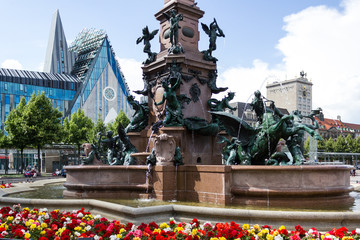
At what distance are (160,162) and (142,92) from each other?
21.1 feet

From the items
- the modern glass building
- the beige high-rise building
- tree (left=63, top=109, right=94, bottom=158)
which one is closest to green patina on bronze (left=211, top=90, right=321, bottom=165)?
tree (left=63, top=109, right=94, bottom=158)

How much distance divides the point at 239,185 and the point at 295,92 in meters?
113

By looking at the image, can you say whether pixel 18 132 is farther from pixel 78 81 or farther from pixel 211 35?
pixel 78 81

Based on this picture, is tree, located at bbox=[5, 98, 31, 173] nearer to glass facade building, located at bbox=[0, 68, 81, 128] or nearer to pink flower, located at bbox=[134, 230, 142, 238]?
pink flower, located at bbox=[134, 230, 142, 238]

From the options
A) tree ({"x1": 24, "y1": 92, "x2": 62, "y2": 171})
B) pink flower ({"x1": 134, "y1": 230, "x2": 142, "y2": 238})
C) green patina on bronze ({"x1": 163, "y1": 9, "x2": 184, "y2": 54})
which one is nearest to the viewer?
pink flower ({"x1": 134, "y1": 230, "x2": 142, "y2": 238})

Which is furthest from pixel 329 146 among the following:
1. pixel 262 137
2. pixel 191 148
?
pixel 262 137

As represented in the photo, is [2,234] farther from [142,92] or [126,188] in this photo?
[142,92]

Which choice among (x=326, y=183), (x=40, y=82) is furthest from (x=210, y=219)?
(x=40, y=82)

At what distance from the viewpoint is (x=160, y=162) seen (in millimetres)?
11570

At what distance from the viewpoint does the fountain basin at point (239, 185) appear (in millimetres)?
9578

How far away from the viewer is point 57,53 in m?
113

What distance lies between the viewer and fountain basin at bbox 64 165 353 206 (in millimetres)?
9578

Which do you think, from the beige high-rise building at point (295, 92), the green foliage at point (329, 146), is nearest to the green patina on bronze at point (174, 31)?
the green foliage at point (329, 146)

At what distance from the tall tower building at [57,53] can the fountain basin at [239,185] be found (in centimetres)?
10761
